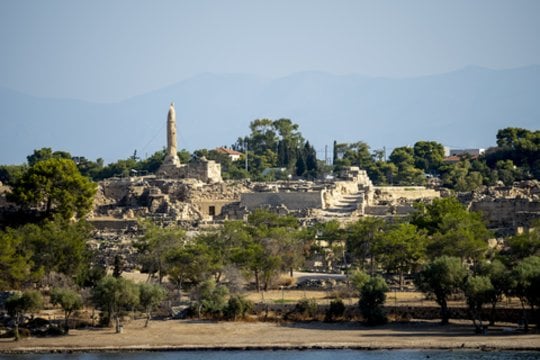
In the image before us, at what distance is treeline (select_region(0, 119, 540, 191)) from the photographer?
338 ft

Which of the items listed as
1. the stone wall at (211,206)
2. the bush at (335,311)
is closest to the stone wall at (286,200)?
the stone wall at (211,206)

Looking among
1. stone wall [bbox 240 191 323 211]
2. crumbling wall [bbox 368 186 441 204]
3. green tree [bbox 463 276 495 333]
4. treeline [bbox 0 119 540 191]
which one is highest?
treeline [bbox 0 119 540 191]

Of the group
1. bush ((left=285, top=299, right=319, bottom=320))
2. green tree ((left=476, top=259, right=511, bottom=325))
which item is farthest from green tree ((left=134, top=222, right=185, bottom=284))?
green tree ((left=476, top=259, right=511, bottom=325))

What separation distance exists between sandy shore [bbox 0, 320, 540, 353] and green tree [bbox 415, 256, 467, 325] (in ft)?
3.44

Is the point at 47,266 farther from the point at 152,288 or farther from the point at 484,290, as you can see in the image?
the point at 484,290

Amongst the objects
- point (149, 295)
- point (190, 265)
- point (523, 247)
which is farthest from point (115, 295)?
point (523, 247)

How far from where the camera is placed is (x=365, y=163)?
11688cm

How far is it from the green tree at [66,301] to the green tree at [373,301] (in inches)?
414

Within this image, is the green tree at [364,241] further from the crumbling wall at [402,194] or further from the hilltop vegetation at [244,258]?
the crumbling wall at [402,194]

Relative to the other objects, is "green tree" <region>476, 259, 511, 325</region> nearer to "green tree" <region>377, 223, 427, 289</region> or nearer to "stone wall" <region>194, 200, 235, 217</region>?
"green tree" <region>377, 223, 427, 289</region>

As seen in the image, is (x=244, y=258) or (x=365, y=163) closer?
(x=244, y=258)

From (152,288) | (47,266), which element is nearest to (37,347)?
(152,288)

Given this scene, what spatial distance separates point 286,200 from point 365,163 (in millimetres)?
39247

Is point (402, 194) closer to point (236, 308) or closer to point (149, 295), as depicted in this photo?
point (236, 308)
